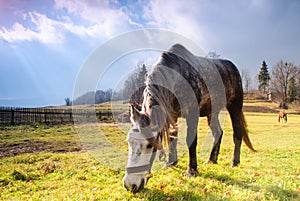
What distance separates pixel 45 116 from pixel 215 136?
60.8ft

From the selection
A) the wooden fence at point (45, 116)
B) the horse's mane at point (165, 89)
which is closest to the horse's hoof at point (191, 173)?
the horse's mane at point (165, 89)

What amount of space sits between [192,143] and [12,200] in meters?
3.24

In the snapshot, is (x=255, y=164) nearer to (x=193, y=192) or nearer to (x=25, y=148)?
(x=193, y=192)

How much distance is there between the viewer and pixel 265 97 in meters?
69.7

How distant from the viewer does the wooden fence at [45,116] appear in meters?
17.5

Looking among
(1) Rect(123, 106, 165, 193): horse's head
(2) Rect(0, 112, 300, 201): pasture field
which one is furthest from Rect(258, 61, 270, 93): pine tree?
(1) Rect(123, 106, 165, 193): horse's head

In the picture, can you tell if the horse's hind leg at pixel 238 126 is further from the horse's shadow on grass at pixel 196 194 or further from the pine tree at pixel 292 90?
the pine tree at pixel 292 90

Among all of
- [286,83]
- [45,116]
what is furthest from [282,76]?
[45,116]

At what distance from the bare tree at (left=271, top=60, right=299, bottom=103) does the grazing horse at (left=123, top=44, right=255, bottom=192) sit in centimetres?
5953

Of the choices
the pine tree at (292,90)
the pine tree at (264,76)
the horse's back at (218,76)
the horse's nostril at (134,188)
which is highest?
the pine tree at (264,76)

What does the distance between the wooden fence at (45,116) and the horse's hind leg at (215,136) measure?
16.3 metres

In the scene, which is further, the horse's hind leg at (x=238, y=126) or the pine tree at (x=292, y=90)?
the pine tree at (x=292, y=90)

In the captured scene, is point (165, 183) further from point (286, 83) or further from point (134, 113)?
point (286, 83)

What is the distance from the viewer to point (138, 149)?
10.4ft
